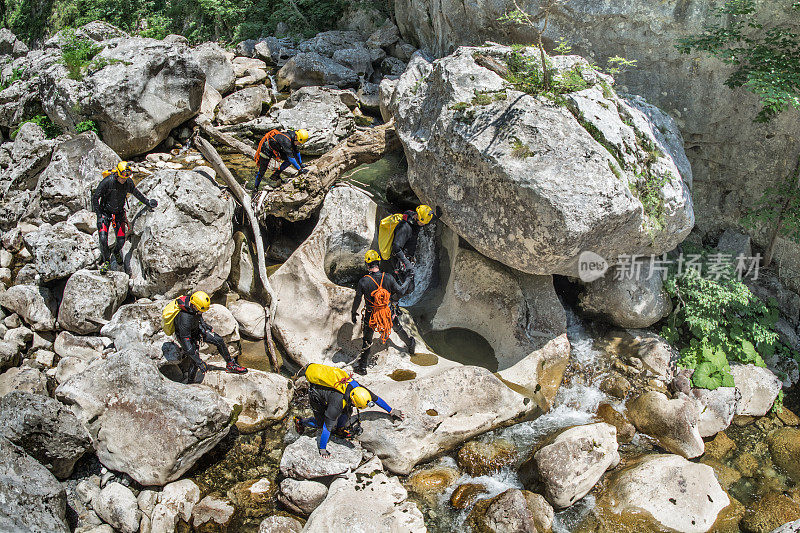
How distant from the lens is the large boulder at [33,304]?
9719 millimetres

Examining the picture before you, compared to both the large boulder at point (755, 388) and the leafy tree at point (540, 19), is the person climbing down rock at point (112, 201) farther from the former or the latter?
the large boulder at point (755, 388)

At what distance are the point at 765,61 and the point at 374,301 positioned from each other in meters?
8.01

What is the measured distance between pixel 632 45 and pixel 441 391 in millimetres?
7731

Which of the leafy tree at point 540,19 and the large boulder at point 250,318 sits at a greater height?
the leafy tree at point 540,19

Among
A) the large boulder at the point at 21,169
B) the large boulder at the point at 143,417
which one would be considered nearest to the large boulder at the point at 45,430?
the large boulder at the point at 143,417

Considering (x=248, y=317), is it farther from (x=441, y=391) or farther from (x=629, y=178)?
(x=629, y=178)

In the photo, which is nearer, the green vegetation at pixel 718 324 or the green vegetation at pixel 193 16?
the green vegetation at pixel 718 324

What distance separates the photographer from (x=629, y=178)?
9.09 meters

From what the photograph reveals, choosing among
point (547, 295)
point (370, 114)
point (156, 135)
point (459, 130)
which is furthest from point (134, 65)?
point (547, 295)

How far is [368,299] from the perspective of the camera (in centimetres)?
920

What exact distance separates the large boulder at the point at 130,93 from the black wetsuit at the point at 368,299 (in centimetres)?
799

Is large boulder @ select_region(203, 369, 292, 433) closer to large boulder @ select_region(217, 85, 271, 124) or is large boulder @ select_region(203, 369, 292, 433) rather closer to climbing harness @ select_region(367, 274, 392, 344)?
climbing harness @ select_region(367, 274, 392, 344)

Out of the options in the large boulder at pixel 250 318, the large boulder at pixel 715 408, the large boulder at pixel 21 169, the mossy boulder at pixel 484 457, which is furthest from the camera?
the large boulder at pixel 21 169

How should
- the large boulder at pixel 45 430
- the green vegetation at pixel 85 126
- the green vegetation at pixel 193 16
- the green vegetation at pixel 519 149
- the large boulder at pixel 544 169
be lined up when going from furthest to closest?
the green vegetation at pixel 193 16 → the green vegetation at pixel 85 126 → the green vegetation at pixel 519 149 → the large boulder at pixel 544 169 → the large boulder at pixel 45 430
